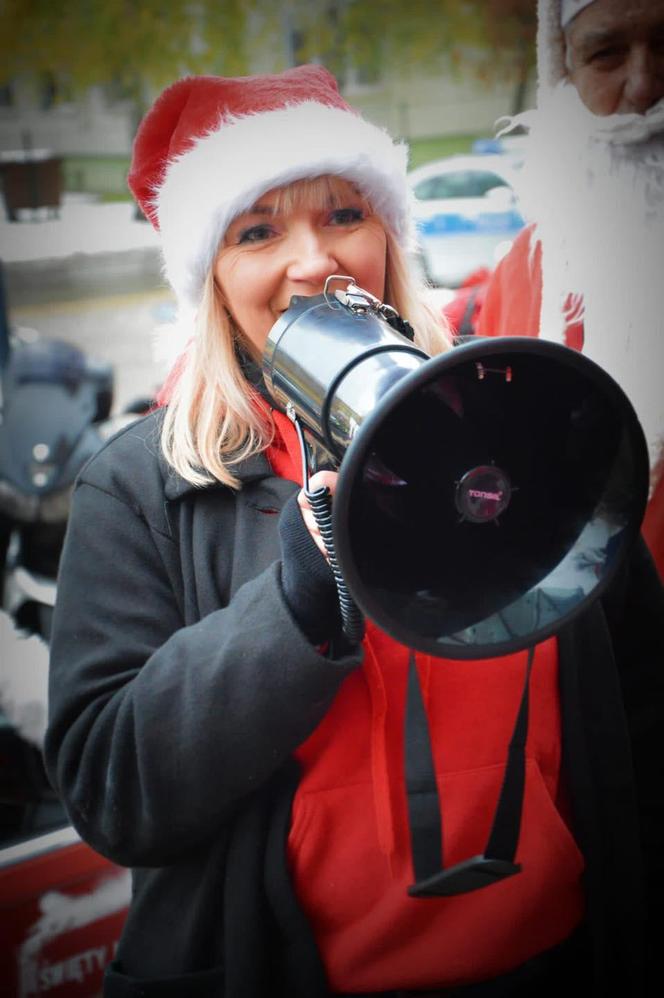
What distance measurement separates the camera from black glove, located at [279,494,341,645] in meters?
0.97

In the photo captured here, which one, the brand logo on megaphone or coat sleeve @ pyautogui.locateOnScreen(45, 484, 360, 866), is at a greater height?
the brand logo on megaphone

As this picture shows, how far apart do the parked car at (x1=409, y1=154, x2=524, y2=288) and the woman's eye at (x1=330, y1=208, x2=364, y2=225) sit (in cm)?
111

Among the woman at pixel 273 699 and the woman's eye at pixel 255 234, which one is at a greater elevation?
the woman's eye at pixel 255 234

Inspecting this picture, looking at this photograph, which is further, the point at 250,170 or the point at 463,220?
the point at 463,220

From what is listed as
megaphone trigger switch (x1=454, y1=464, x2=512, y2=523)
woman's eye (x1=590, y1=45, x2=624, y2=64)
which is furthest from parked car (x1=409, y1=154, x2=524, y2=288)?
megaphone trigger switch (x1=454, y1=464, x2=512, y2=523)

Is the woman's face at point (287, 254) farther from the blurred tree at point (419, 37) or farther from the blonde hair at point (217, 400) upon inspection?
the blurred tree at point (419, 37)

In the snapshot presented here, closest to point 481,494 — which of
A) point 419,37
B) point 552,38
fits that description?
point 552,38

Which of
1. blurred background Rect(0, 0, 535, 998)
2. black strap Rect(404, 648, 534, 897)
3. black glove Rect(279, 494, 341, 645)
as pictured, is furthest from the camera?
blurred background Rect(0, 0, 535, 998)

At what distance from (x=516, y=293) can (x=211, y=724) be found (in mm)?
1543

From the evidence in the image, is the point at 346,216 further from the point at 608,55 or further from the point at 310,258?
the point at 608,55

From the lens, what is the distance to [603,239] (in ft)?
6.31

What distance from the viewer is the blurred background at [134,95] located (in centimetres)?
154

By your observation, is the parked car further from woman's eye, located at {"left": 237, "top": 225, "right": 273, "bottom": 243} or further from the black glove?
the black glove

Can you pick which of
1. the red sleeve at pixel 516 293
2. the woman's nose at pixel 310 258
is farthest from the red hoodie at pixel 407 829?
the red sleeve at pixel 516 293
